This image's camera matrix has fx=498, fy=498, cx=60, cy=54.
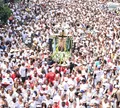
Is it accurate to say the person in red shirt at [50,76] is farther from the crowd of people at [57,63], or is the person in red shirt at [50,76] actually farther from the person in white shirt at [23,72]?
the person in white shirt at [23,72]

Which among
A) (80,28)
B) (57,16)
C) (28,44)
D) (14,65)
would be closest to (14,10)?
(57,16)

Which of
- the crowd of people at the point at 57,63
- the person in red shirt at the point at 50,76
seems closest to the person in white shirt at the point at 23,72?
the crowd of people at the point at 57,63

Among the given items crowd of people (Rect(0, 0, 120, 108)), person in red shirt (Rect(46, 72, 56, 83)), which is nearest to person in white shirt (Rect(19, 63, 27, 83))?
crowd of people (Rect(0, 0, 120, 108))

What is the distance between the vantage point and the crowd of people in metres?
15.6

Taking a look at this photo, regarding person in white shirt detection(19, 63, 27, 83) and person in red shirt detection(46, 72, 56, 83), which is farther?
person in white shirt detection(19, 63, 27, 83)

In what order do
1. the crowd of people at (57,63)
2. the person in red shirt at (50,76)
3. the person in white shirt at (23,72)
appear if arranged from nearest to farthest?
the crowd of people at (57,63)
the person in red shirt at (50,76)
the person in white shirt at (23,72)

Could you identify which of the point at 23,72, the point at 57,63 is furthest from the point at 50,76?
the point at 57,63

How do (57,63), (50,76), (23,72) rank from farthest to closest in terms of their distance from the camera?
(57,63) < (23,72) < (50,76)

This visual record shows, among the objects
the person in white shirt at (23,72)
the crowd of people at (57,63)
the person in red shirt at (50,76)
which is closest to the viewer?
the crowd of people at (57,63)

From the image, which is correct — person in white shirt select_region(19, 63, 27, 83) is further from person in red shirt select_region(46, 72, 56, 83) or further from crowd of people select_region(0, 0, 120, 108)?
person in red shirt select_region(46, 72, 56, 83)

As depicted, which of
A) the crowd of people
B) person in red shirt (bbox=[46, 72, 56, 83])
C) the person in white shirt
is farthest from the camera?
the person in white shirt

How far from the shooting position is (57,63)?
21953 mm

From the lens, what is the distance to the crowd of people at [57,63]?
51.2 ft

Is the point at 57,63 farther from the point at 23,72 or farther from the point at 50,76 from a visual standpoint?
the point at 50,76
